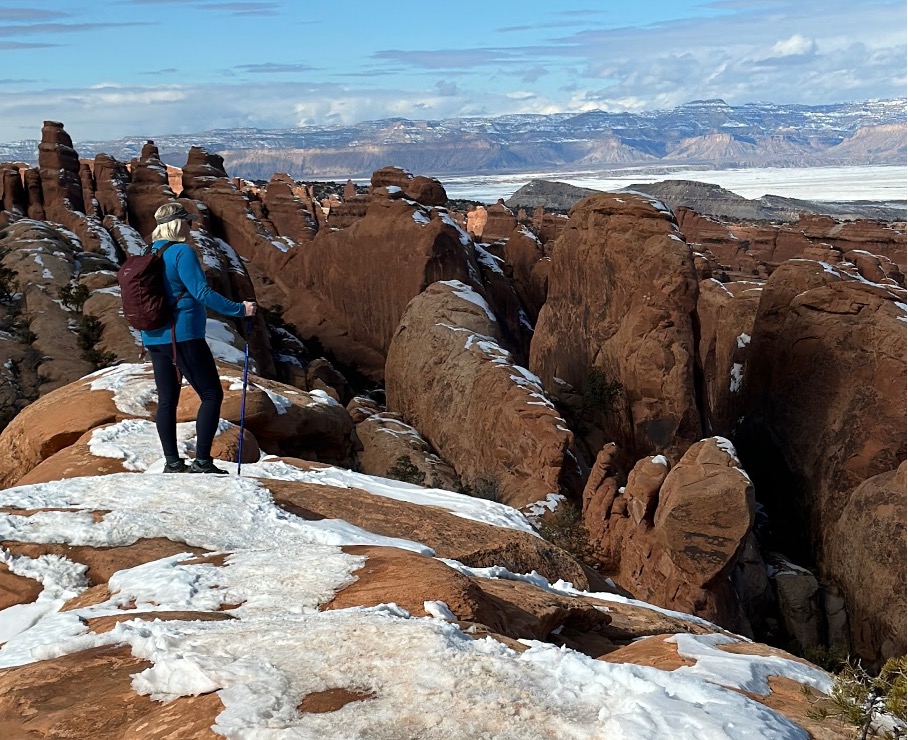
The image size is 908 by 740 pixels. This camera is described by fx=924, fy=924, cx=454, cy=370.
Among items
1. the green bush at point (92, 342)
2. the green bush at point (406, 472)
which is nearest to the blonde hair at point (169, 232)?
the green bush at point (406, 472)

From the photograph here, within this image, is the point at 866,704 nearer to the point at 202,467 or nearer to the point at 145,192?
the point at 202,467

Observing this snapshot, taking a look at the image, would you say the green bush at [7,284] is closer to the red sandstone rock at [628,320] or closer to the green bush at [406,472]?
the green bush at [406,472]

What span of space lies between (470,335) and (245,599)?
22.9 metres

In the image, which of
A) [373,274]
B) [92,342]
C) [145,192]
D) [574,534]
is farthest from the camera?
[145,192]

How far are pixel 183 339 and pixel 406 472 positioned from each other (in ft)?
52.7

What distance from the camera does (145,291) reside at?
27.1 feet

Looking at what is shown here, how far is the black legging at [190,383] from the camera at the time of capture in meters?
8.63

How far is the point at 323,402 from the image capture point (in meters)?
14.8

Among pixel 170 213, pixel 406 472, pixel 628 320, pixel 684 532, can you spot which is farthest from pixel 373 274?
pixel 170 213

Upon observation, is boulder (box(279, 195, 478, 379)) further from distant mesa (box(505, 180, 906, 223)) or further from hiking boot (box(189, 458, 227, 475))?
distant mesa (box(505, 180, 906, 223))

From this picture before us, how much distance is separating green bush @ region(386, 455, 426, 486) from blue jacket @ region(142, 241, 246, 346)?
15.7 m

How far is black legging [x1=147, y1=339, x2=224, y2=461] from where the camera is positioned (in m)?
8.63

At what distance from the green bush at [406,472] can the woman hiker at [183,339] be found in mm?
15112

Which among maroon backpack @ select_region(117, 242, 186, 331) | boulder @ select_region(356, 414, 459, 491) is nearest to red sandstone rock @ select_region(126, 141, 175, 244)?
boulder @ select_region(356, 414, 459, 491)
